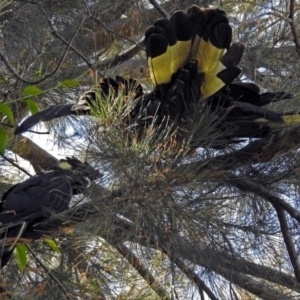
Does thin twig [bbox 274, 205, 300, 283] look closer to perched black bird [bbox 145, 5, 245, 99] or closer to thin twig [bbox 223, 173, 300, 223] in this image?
thin twig [bbox 223, 173, 300, 223]

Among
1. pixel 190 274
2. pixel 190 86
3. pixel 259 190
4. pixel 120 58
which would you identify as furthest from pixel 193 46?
pixel 120 58

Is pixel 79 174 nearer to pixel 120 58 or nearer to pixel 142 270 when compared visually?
pixel 142 270

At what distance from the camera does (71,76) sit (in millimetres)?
2059

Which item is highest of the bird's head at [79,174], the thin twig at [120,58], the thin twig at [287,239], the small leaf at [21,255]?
the thin twig at [120,58]

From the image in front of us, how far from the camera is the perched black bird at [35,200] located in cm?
137

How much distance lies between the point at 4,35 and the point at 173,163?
983 mm

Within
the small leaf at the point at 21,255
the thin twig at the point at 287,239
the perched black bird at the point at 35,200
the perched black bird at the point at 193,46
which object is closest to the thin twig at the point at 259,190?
the thin twig at the point at 287,239

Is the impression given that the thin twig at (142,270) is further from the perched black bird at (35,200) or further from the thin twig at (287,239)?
the thin twig at (287,239)

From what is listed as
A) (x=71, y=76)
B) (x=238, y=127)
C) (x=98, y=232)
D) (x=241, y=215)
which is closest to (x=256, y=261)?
(x=241, y=215)

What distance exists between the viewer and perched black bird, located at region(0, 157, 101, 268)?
1.37 m

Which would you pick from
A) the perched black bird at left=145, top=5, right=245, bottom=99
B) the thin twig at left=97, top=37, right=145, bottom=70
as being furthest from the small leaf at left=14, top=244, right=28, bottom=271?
the thin twig at left=97, top=37, right=145, bottom=70

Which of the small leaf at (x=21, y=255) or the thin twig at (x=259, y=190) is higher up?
the thin twig at (x=259, y=190)

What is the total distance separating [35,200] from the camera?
151 cm

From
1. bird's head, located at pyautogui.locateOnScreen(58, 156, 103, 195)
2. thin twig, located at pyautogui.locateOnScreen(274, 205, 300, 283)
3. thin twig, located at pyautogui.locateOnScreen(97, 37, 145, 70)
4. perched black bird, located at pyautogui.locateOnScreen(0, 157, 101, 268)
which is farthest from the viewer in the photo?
thin twig, located at pyautogui.locateOnScreen(97, 37, 145, 70)
